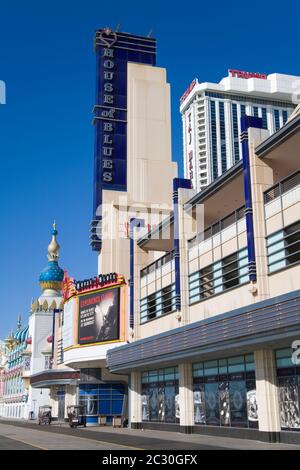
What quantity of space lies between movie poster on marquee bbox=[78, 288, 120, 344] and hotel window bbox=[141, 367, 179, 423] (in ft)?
19.9

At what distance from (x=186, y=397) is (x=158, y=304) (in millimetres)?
7840

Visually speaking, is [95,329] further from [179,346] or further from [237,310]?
[237,310]

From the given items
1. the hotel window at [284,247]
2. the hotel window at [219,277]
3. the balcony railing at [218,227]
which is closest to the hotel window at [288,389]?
the hotel window at [284,247]

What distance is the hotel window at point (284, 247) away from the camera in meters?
27.3

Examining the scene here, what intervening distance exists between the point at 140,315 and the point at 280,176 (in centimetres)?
1873

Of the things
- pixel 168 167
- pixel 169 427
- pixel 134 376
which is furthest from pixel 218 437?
pixel 168 167

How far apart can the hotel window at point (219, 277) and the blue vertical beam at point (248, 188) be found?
3.50 ft

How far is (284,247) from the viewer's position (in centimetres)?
2797

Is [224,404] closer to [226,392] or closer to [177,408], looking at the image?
[226,392]

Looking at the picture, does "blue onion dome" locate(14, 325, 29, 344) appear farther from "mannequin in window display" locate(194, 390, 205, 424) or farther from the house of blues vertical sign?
"mannequin in window display" locate(194, 390, 205, 424)

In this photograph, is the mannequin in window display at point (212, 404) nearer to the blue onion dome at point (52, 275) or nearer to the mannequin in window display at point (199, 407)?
the mannequin in window display at point (199, 407)

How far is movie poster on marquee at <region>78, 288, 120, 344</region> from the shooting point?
168 feet

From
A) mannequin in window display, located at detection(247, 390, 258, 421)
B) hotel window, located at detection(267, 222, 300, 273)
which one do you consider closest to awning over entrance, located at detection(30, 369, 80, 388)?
mannequin in window display, located at detection(247, 390, 258, 421)

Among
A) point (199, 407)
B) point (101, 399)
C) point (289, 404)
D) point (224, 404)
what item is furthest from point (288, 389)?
point (101, 399)
